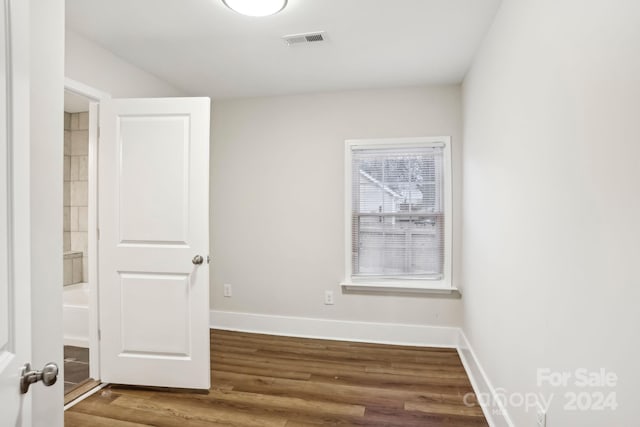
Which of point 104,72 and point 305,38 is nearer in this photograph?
point 305,38

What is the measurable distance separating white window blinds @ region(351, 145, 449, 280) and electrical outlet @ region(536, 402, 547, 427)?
6.07 ft

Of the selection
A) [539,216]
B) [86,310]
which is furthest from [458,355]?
[86,310]

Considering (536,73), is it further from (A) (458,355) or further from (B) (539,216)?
(A) (458,355)

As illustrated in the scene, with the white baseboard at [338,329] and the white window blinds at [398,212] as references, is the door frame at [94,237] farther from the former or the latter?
the white window blinds at [398,212]

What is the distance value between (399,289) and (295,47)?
2326mm

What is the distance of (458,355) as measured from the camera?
2.96 m

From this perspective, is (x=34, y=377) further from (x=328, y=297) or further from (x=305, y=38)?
(x=328, y=297)

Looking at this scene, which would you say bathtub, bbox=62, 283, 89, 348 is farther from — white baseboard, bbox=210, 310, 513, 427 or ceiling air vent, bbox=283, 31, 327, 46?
ceiling air vent, bbox=283, 31, 327, 46

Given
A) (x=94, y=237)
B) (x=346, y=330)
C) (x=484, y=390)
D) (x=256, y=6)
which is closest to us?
(x=256, y=6)

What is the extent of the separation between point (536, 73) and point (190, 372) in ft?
8.85

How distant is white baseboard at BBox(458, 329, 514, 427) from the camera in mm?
1856

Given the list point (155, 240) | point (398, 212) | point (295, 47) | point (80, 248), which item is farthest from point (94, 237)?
point (398, 212)

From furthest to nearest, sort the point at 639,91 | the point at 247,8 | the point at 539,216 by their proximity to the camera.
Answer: the point at 247,8
the point at 539,216
the point at 639,91

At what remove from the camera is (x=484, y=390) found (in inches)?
85.7
